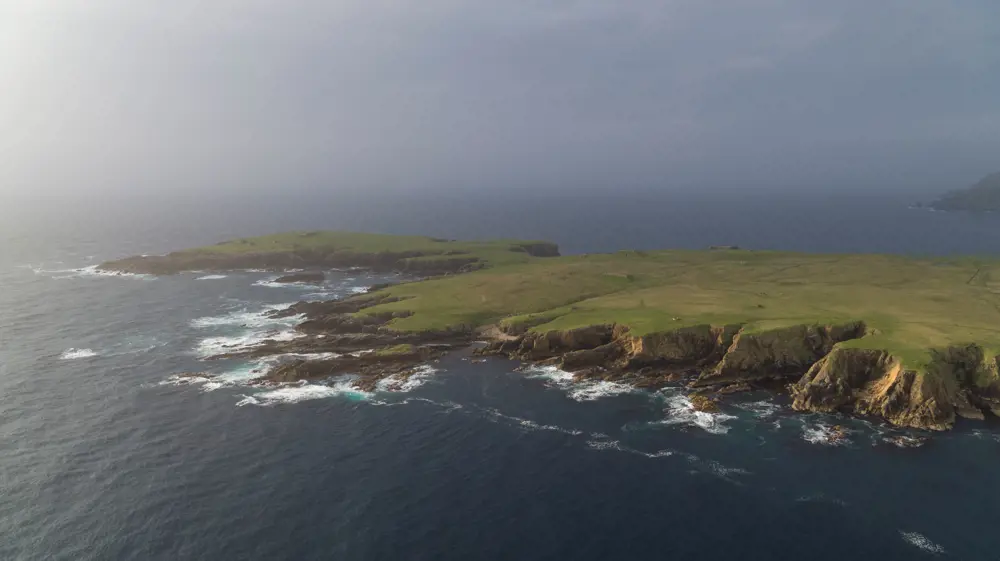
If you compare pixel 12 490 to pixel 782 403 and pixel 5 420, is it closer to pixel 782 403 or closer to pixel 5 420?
pixel 5 420

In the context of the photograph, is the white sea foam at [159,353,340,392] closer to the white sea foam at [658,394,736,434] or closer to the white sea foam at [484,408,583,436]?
the white sea foam at [484,408,583,436]

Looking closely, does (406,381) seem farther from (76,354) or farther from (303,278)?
(303,278)

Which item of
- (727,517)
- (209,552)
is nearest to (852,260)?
(727,517)

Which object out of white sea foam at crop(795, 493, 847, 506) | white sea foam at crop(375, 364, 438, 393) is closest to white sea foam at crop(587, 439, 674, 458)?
white sea foam at crop(795, 493, 847, 506)

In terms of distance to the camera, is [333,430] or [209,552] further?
[333,430]

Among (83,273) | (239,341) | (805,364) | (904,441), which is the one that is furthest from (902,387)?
(83,273)
